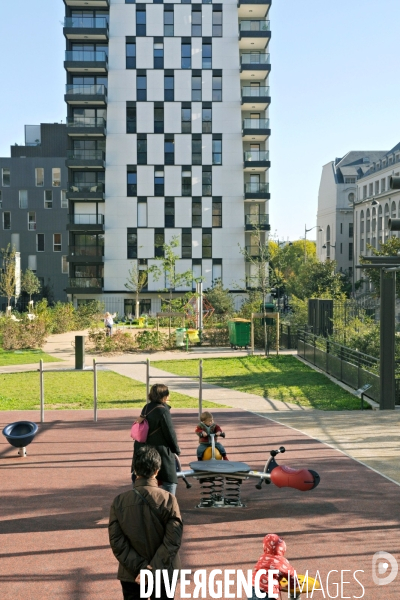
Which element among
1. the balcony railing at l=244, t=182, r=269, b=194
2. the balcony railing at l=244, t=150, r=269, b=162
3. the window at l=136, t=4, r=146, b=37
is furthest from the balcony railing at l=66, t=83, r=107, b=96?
the balcony railing at l=244, t=182, r=269, b=194

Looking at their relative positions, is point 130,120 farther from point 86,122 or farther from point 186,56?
point 186,56

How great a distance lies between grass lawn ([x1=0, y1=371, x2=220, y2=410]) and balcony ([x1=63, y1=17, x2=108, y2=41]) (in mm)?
45401

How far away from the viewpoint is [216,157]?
6412 cm

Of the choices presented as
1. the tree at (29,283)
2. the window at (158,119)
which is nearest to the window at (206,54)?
the window at (158,119)

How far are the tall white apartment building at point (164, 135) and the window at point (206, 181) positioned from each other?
3.5 inches

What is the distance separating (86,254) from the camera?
65.0 m

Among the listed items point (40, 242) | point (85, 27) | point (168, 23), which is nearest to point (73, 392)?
point (85, 27)

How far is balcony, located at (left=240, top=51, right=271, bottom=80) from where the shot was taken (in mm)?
63344

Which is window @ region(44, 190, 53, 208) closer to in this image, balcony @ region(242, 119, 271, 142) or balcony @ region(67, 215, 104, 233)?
balcony @ region(67, 215, 104, 233)

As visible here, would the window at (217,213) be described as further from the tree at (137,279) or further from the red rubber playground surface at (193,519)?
the red rubber playground surface at (193,519)

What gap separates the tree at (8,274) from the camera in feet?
219

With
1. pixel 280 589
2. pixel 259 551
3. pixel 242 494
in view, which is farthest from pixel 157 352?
pixel 280 589

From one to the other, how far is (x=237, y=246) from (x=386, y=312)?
47.4 metres

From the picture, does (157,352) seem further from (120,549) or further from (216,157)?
(216,157)
